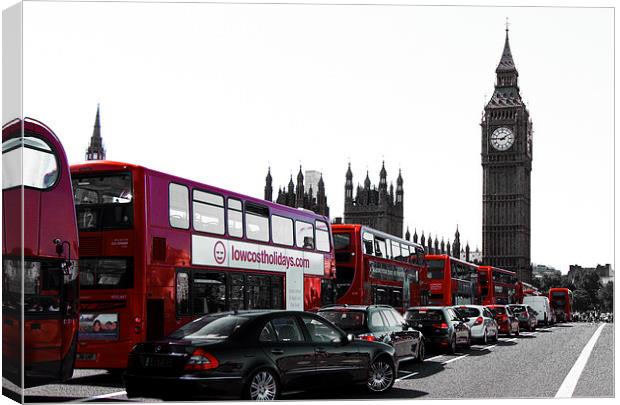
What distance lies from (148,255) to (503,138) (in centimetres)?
11663

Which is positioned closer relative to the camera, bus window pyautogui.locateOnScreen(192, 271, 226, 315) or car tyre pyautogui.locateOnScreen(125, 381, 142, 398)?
car tyre pyautogui.locateOnScreen(125, 381, 142, 398)

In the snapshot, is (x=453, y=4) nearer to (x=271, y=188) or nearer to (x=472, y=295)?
(x=472, y=295)

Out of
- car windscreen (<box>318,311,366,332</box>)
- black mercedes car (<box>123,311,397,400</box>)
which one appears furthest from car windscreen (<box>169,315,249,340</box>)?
car windscreen (<box>318,311,366,332</box>)

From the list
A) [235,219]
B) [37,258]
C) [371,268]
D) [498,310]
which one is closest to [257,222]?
[235,219]

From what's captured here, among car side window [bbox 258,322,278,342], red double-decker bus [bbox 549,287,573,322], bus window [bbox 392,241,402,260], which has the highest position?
bus window [bbox 392,241,402,260]

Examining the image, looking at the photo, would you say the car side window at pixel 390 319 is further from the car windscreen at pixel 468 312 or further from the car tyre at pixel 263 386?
the car windscreen at pixel 468 312

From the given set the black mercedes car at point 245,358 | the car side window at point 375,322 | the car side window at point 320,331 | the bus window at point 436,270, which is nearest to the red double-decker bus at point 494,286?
the bus window at point 436,270

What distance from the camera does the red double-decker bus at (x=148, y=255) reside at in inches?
543

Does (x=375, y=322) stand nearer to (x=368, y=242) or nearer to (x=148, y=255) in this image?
(x=148, y=255)

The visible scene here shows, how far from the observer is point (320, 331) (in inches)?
458

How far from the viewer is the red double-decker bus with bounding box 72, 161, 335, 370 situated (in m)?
13.8

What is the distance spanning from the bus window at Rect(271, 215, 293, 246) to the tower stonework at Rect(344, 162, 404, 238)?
355 feet

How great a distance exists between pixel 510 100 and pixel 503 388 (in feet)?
369

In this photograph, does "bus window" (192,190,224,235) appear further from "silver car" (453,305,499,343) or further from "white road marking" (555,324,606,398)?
"silver car" (453,305,499,343)
